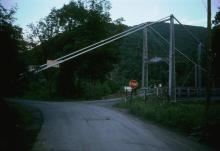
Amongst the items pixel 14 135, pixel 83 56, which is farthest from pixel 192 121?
pixel 83 56

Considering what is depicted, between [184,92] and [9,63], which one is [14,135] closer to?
[9,63]

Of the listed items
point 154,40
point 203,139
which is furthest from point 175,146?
point 154,40

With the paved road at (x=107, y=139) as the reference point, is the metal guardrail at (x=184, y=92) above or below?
above

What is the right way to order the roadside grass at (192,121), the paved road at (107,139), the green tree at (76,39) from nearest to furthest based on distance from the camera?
the paved road at (107,139) < the roadside grass at (192,121) < the green tree at (76,39)

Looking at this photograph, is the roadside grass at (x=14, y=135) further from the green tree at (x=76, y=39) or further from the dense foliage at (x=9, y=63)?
the green tree at (x=76, y=39)

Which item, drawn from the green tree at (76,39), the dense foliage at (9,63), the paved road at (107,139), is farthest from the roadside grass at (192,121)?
the green tree at (76,39)

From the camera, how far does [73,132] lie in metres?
14.0

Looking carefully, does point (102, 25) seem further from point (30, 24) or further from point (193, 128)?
point (193, 128)

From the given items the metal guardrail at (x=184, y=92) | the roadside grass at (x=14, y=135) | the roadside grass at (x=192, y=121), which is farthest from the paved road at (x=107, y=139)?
the metal guardrail at (x=184, y=92)

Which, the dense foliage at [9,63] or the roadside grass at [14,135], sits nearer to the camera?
the roadside grass at [14,135]

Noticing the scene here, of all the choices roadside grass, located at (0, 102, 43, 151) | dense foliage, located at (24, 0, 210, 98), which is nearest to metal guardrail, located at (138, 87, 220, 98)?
dense foliage, located at (24, 0, 210, 98)

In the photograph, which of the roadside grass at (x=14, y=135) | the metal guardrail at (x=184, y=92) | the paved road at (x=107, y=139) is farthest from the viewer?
the metal guardrail at (x=184, y=92)

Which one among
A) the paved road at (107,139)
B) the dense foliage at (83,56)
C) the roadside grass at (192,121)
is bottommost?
the paved road at (107,139)

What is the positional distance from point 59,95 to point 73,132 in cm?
3459
